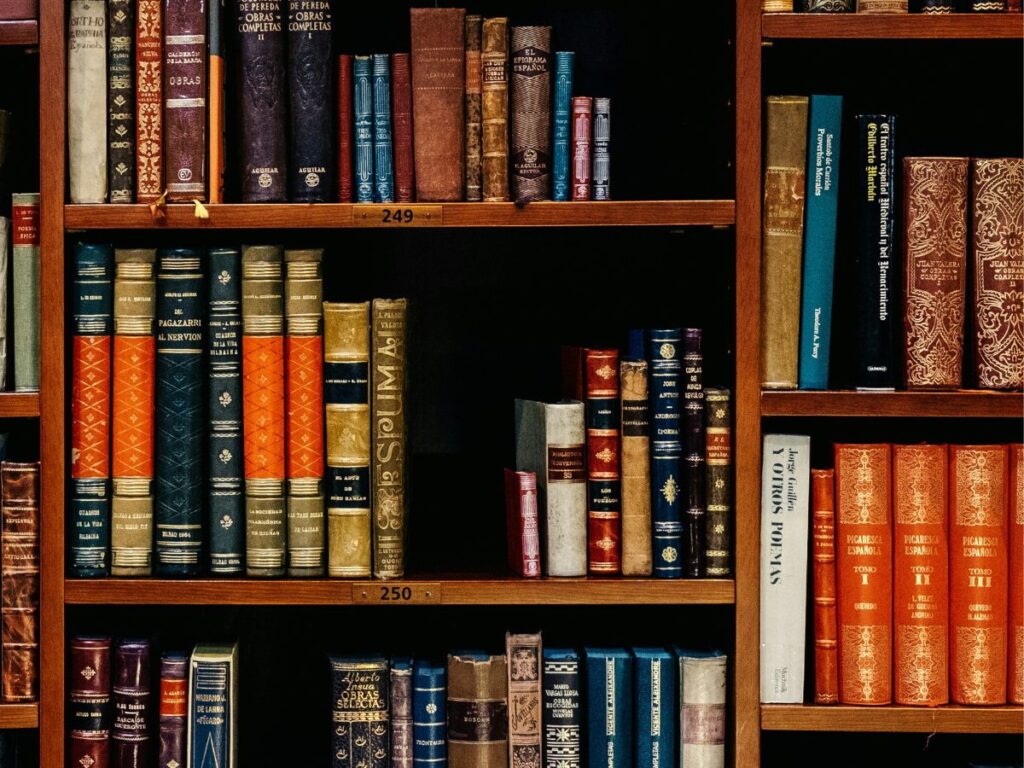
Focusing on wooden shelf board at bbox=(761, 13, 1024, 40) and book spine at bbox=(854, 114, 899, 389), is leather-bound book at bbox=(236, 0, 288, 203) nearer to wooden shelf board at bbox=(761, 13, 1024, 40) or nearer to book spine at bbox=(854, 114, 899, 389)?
wooden shelf board at bbox=(761, 13, 1024, 40)

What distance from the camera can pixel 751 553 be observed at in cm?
118

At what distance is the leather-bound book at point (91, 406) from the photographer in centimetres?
118

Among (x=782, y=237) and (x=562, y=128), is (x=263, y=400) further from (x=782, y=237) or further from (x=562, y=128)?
(x=782, y=237)

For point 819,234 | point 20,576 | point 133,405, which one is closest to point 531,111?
point 819,234

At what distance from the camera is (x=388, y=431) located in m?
1.19

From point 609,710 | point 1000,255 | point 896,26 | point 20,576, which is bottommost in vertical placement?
point 609,710

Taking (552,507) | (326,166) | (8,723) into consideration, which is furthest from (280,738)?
(326,166)

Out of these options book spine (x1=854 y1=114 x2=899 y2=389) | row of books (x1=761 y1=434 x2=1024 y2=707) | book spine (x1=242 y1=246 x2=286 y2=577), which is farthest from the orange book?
book spine (x1=242 y1=246 x2=286 y2=577)

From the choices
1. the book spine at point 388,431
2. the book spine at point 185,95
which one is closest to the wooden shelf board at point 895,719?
the book spine at point 388,431

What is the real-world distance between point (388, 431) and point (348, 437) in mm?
47

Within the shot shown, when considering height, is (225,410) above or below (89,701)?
above

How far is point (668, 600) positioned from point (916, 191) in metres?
0.55

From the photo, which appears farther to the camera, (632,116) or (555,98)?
(632,116)

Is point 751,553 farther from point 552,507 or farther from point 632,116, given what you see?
point 632,116
